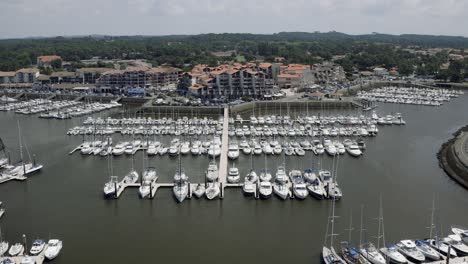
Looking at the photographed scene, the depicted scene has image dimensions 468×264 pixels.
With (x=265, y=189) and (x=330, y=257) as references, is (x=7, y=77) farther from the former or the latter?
(x=330, y=257)

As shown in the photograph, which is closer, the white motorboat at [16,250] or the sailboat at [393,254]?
the sailboat at [393,254]

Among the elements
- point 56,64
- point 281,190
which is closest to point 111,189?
point 281,190

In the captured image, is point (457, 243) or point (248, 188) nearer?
point (457, 243)

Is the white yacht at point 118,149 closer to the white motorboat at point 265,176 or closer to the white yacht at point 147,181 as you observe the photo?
the white yacht at point 147,181

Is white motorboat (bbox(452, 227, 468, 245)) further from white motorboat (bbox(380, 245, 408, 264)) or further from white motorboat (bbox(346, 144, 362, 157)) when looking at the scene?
white motorboat (bbox(346, 144, 362, 157))

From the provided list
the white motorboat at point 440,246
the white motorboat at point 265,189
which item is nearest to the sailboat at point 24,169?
the white motorboat at point 265,189

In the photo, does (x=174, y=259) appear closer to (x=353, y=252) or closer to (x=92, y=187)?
(x=353, y=252)
